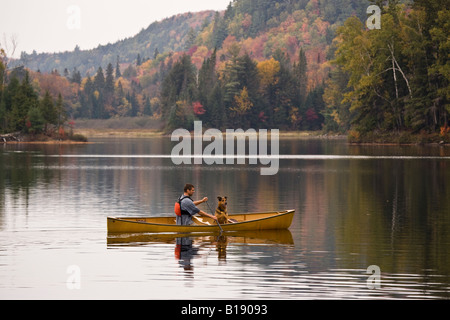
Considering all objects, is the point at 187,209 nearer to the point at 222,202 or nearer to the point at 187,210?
the point at 187,210

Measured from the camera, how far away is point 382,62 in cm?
11138

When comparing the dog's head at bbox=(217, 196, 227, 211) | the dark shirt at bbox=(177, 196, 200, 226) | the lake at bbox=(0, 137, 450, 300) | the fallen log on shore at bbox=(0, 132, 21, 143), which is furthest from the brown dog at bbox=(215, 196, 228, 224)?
the fallen log on shore at bbox=(0, 132, 21, 143)

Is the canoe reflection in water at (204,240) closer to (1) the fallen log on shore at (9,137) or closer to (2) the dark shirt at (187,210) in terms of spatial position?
(2) the dark shirt at (187,210)

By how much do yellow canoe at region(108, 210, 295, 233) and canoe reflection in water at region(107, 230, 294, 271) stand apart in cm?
25

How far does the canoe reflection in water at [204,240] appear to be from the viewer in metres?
26.4

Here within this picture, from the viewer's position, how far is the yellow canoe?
92.5 ft

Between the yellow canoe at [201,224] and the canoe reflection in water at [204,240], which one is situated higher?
the yellow canoe at [201,224]

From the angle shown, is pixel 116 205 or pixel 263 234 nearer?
pixel 263 234

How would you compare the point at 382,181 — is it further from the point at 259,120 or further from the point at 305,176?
the point at 259,120

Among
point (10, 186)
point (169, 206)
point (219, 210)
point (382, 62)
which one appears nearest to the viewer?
point (219, 210)

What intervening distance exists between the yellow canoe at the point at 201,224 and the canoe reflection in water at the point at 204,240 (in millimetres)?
252

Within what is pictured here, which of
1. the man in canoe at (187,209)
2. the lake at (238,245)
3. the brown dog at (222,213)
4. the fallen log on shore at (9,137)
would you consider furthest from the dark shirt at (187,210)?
the fallen log on shore at (9,137)

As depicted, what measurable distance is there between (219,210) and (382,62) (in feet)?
284
